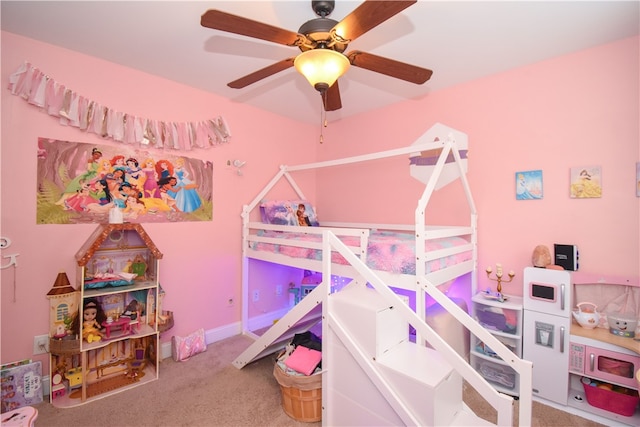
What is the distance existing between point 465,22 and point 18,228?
3.35 metres

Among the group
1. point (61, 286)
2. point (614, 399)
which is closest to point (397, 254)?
point (614, 399)

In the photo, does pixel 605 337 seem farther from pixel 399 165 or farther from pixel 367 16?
pixel 367 16

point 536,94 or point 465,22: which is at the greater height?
point 465,22

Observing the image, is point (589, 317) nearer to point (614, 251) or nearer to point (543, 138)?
point (614, 251)

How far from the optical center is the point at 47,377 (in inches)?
88.5

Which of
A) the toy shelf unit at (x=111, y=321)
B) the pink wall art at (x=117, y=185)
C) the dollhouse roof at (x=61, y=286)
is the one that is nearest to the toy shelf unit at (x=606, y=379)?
the toy shelf unit at (x=111, y=321)

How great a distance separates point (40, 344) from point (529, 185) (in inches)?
156

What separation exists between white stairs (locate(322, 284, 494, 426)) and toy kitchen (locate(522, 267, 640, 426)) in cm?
98

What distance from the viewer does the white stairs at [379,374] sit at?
148 cm

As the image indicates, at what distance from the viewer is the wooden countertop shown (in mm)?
1904

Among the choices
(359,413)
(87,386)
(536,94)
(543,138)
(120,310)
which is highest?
(536,94)

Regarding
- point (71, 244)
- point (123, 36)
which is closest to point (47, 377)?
point (71, 244)

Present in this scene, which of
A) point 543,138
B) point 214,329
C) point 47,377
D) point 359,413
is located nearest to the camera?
point 359,413

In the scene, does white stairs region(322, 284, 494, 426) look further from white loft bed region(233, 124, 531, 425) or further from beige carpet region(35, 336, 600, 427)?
beige carpet region(35, 336, 600, 427)
